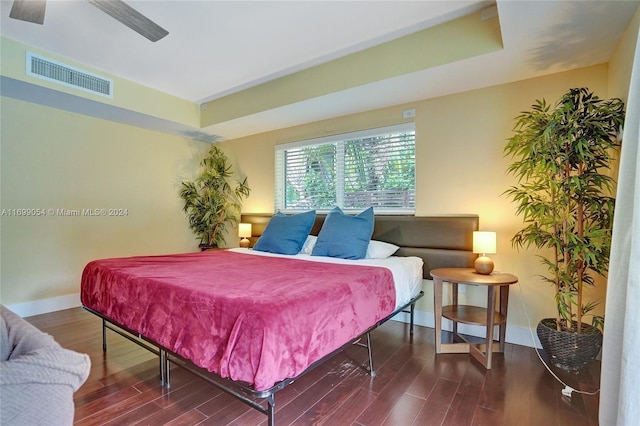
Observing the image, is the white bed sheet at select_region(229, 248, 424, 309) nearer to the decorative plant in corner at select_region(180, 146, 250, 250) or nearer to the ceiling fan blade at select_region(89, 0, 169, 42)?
the ceiling fan blade at select_region(89, 0, 169, 42)

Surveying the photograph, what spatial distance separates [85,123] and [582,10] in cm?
498

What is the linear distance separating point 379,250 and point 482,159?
1349mm

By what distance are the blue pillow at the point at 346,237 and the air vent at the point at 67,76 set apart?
2.90 meters

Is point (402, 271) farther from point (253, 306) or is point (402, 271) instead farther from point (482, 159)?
point (253, 306)

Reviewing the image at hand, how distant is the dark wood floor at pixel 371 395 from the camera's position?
1.71 meters

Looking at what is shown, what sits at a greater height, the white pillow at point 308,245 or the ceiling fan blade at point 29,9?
the ceiling fan blade at point 29,9

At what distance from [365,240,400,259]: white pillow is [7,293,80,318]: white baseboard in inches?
143

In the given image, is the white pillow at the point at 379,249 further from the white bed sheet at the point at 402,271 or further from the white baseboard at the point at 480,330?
the white baseboard at the point at 480,330

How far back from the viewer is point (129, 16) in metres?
1.97

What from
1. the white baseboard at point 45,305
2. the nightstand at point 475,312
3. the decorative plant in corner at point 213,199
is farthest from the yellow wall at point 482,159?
the white baseboard at point 45,305

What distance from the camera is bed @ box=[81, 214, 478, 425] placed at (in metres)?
1.37

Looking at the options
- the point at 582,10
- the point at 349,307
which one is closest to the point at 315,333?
the point at 349,307

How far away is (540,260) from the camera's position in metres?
2.69

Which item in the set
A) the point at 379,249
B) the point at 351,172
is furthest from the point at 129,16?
the point at 379,249
